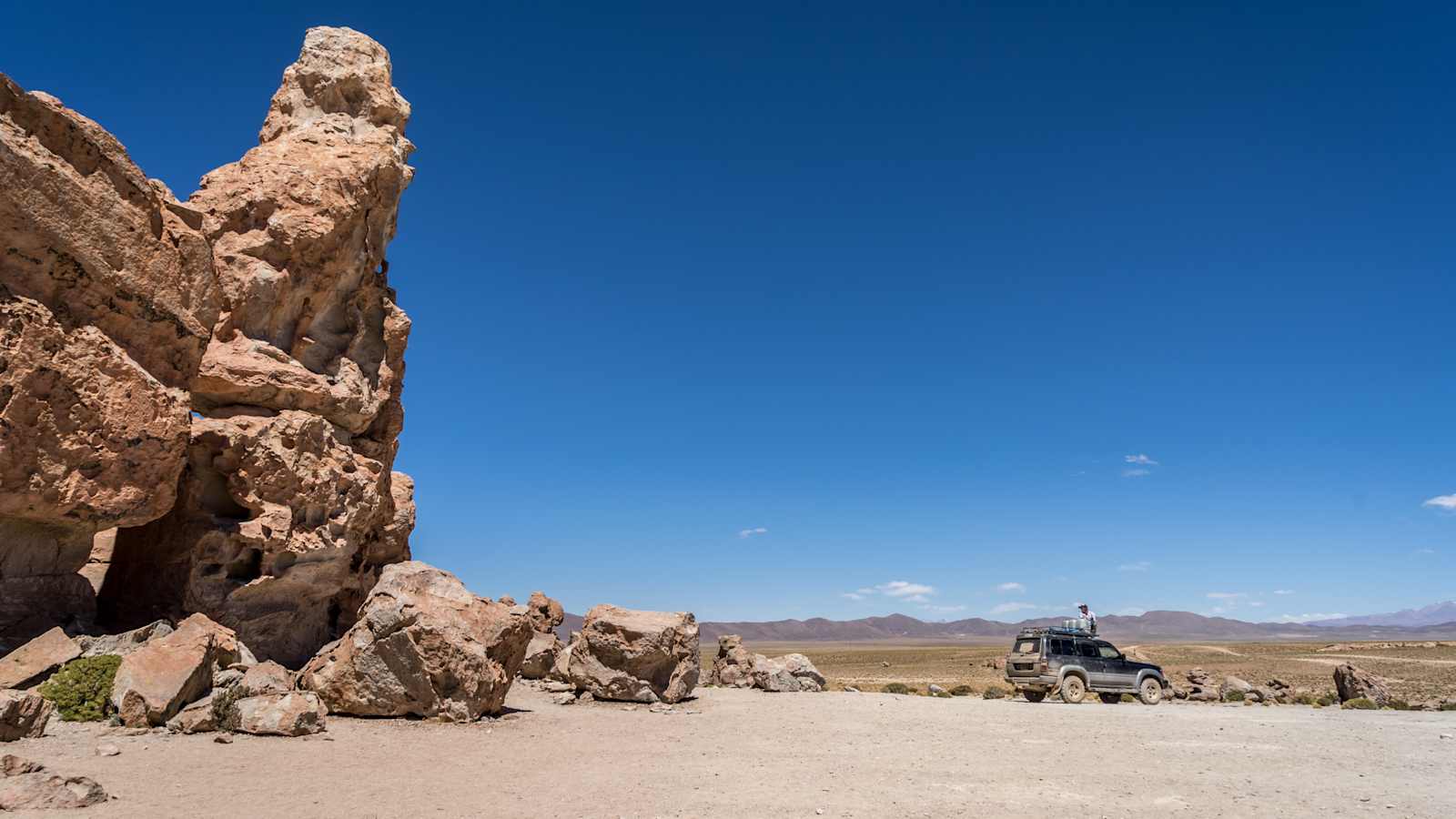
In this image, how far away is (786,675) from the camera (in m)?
25.5

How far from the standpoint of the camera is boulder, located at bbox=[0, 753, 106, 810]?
7629mm

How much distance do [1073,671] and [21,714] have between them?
24.2 m

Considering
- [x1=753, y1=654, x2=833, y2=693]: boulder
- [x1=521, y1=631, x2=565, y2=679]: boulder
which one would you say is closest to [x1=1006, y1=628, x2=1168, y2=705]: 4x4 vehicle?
[x1=753, y1=654, x2=833, y2=693]: boulder

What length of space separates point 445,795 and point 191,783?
110 inches

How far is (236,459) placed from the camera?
1565cm

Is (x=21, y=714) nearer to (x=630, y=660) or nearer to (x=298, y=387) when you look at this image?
(x=298, y=387)

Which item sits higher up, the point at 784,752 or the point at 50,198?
the point at 50,198

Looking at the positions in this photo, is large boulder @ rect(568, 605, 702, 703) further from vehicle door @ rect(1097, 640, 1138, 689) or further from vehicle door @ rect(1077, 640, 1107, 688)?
vehicle door @ rect(1097, 640, 1138, 689)

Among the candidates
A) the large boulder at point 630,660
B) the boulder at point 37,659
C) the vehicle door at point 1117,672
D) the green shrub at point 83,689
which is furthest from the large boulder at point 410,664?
the vehicle door at point 1117,672

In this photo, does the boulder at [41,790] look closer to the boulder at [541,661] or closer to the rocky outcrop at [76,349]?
the rocky outcrop at [76,349]

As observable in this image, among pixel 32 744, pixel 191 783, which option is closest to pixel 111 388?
pixel 32 744

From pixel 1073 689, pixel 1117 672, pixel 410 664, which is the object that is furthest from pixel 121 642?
pixel 1117 672

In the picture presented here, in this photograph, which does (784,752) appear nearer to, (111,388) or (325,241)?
(111,388)

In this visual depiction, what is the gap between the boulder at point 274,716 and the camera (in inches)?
464
